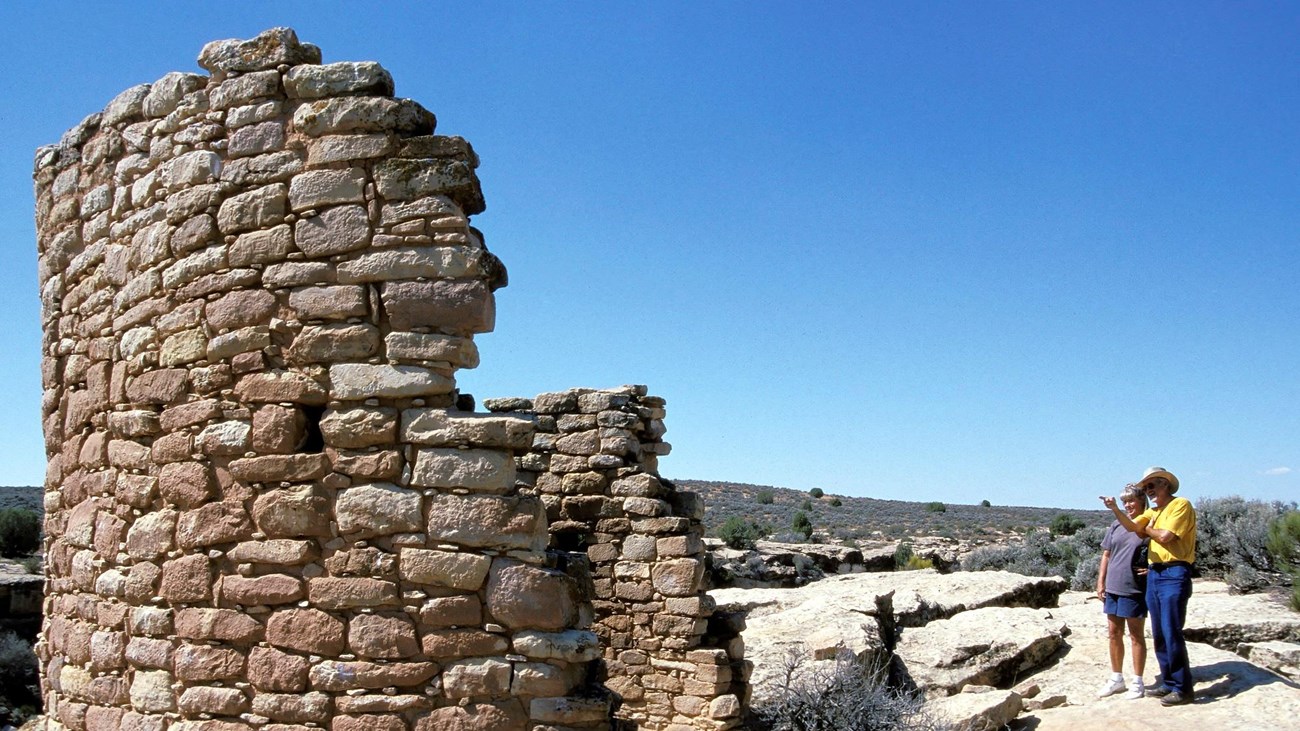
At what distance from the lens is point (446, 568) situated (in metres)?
4.11

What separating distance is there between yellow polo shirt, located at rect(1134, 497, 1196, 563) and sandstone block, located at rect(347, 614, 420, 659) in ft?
18.9

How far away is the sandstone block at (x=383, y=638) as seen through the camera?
4.09m

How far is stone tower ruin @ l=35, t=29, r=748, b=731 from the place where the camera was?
411cm

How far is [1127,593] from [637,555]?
3.96 m

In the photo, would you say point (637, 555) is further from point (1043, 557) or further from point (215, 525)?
point (1043, 557)

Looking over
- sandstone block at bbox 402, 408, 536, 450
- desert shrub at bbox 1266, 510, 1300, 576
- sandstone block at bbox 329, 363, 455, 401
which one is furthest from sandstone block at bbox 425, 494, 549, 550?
desert shrub at bbox 1266, 510, 1300, 576

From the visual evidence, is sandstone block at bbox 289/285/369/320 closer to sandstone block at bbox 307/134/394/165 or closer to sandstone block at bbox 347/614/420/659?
sandstone block at bbox 307/134/394/165

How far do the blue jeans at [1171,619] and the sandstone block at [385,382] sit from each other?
5.77 meters

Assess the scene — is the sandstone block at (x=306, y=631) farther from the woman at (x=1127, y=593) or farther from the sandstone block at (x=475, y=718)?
the woman at (x=1127, y=593)

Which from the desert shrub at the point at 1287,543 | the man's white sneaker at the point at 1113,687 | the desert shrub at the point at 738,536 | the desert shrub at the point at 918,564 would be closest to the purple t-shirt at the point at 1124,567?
the man's white sneaker at the point at 1113,687

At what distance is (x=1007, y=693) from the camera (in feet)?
26.0

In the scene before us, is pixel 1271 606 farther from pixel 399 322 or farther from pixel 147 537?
pixel 147 537

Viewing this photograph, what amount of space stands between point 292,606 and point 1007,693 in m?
6.02

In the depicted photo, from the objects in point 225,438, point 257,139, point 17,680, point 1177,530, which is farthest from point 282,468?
point 17,680
